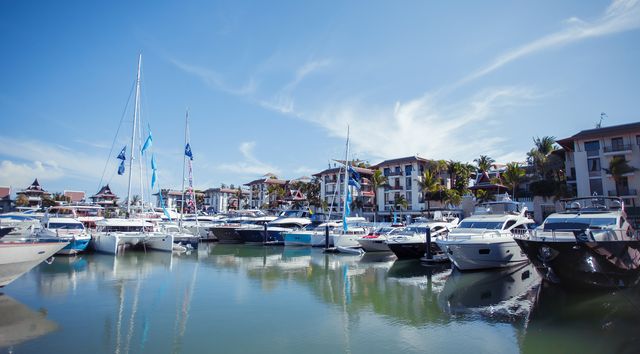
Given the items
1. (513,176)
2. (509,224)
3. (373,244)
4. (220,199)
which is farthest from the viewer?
(220,199)

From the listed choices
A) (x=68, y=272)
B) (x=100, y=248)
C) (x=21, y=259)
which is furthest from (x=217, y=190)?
(x=21, y=259)

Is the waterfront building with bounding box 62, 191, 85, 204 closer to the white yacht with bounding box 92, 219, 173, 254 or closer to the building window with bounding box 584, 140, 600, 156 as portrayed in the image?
the white yacht with bounding box 92, 219, 173, 254

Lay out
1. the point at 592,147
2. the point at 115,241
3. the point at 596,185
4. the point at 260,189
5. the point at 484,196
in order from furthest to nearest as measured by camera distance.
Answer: the point at 260,189
the point at 484,196
the point at 592,147
the point at 596,185
the point at 115,241

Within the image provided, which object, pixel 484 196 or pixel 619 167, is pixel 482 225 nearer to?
pixel 619 167

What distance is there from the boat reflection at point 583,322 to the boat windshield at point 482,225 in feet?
18.4

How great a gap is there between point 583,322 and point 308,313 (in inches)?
373

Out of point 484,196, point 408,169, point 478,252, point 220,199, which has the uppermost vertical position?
point 408,169

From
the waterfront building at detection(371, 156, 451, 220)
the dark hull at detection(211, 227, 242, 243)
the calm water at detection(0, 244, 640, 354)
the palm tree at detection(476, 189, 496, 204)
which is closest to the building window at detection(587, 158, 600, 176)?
the palm tree at detection(476, 189, 496, 204)

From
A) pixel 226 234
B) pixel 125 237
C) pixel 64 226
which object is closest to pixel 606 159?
pixel 226 234

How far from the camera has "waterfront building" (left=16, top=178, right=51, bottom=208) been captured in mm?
89312

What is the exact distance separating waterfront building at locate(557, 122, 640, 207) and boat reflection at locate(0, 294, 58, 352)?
52.0m

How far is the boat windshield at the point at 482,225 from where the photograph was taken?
22.6 meters

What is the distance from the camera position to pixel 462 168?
65.0 m

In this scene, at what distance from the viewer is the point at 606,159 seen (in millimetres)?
44281
